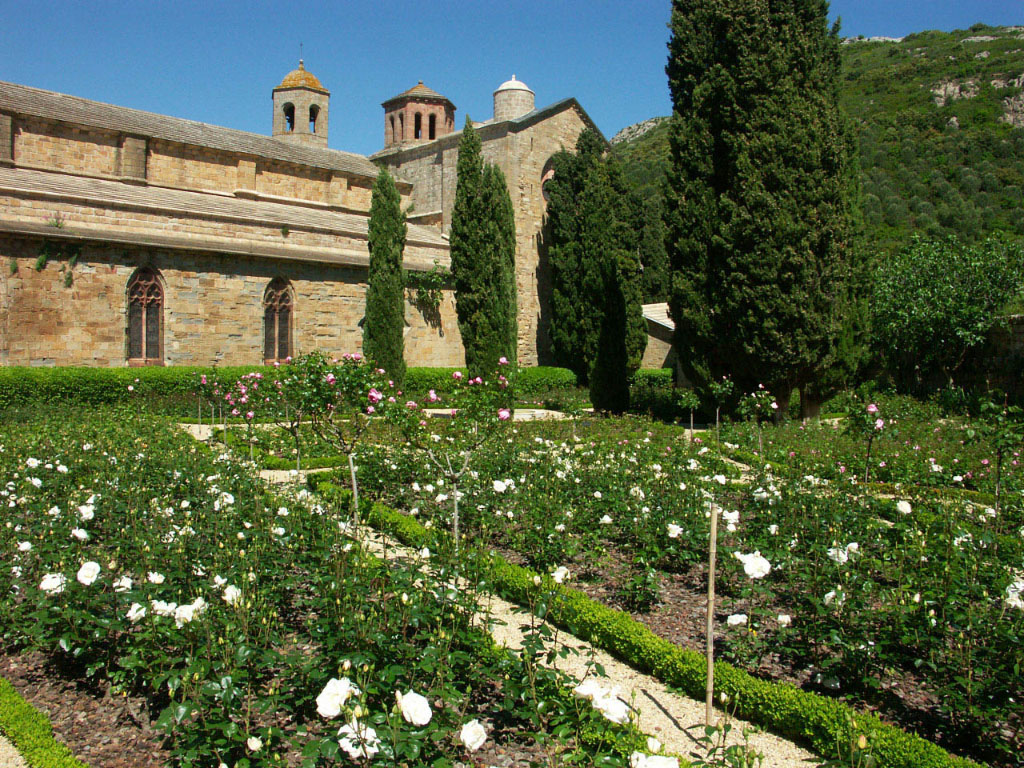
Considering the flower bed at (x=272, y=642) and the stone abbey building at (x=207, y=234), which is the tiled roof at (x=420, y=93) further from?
the flower bed at (x=272, y=642)

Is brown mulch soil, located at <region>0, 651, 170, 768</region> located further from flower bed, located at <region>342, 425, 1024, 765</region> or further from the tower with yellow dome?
the tower with yellow dome

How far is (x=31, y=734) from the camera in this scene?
3027 mm

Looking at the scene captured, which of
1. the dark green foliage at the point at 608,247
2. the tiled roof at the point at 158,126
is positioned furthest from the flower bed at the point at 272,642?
the tiled roof at the point at 158,126

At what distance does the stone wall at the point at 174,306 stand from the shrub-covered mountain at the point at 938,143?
15986 mm

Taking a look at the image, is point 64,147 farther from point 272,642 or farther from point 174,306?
point 272,642

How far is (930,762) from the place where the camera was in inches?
110

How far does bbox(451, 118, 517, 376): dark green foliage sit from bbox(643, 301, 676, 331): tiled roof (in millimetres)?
5973

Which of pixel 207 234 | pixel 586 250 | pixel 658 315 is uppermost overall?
pixel 586 250

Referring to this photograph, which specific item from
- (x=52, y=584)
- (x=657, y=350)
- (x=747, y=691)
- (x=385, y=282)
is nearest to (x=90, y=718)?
(x=52, y=584)

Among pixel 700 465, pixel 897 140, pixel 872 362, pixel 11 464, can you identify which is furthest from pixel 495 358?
pixel 897 140

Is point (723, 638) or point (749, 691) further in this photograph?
point (723, 638)

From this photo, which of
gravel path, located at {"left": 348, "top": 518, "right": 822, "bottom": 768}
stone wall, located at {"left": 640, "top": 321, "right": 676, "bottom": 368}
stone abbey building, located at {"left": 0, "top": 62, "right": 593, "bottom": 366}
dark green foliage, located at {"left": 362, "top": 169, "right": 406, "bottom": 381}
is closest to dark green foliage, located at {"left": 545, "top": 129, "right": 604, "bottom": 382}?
stone abbey building, located at {"left": 0, "top": 62, "right": 593, "bottom": 366}

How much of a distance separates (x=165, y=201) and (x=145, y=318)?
3.03 meters

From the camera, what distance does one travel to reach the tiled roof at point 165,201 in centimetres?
1488
